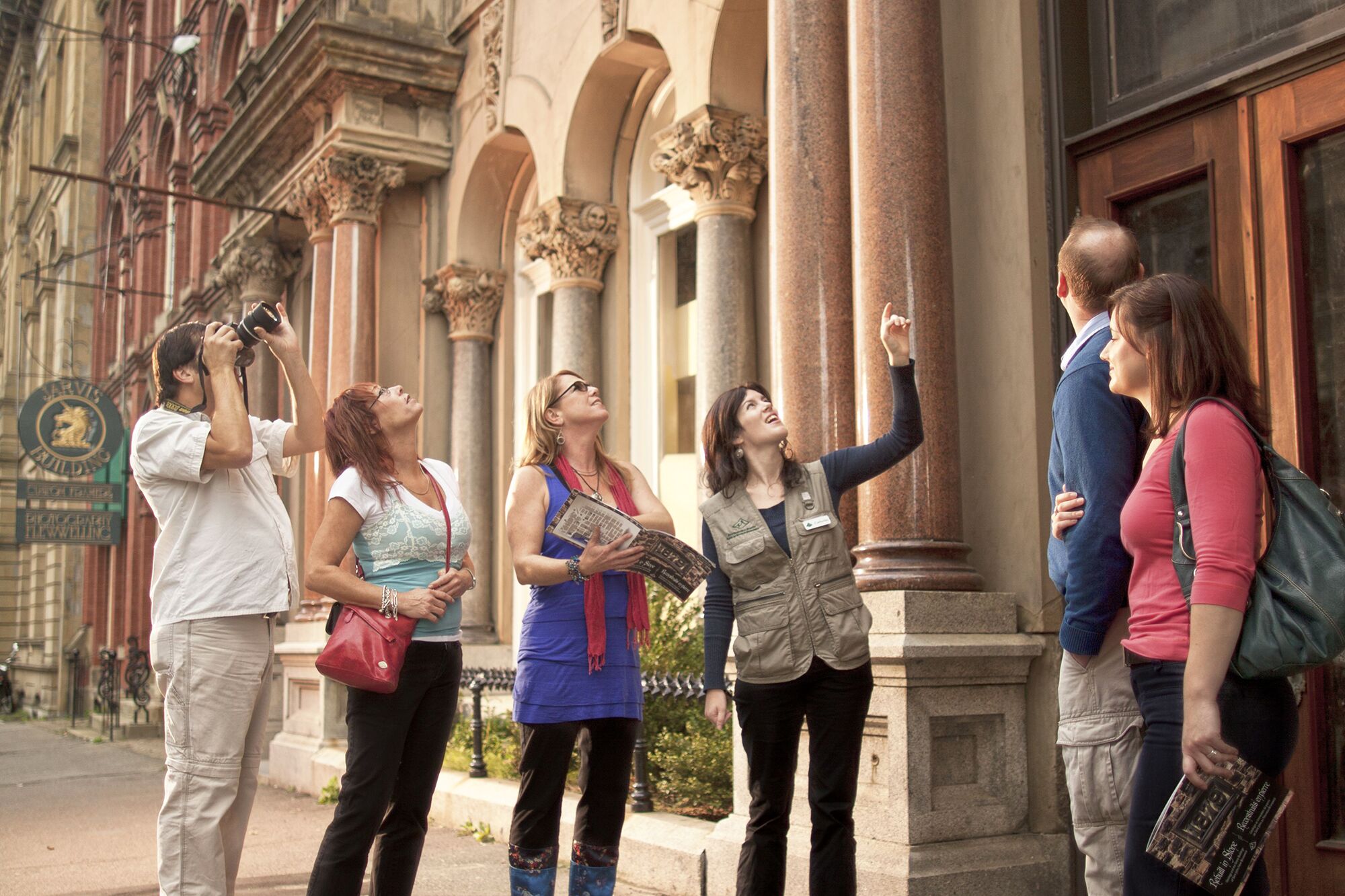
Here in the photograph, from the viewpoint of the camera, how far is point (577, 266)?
10.6 m


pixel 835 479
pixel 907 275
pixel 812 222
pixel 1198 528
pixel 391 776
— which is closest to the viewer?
pixel 1198 528

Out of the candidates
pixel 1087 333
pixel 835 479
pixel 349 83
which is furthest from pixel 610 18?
pixel 1087 333

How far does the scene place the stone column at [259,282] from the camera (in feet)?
50.1

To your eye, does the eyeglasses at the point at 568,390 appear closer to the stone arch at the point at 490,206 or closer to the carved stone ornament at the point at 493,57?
the carved stone ornament at the point at 493,57

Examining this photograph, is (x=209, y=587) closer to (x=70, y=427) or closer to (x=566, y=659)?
(x=566, y=659)

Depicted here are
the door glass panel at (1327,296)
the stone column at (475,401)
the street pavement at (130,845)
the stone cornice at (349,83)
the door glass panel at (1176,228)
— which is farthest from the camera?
the stone column at (475,401)

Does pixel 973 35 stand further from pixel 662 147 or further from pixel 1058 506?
pixel 1058 506

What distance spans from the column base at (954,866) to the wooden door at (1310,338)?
0.95 metres

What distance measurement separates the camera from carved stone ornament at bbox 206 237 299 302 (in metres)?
15.2

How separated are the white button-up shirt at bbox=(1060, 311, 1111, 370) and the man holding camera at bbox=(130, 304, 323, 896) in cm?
256

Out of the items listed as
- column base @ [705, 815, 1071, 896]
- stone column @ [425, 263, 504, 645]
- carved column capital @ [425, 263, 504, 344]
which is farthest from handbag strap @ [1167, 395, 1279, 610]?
carved column capital @ [425, 263, 504, 344]

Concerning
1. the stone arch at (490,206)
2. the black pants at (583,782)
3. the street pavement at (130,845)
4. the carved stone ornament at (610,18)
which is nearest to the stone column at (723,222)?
the carved stone ornament at (610,18)

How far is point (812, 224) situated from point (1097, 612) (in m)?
3.73

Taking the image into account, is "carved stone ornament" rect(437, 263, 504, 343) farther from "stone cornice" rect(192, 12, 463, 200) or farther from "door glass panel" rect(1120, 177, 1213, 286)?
"door glass panel" rect(1120, 177, 1213, 286)
